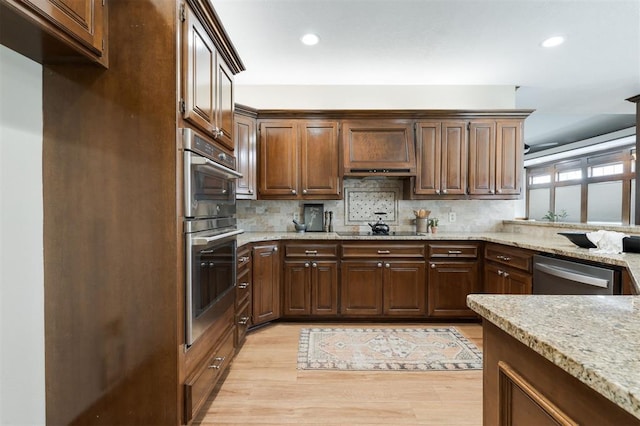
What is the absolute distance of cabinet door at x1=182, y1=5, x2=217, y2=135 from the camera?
147 cm

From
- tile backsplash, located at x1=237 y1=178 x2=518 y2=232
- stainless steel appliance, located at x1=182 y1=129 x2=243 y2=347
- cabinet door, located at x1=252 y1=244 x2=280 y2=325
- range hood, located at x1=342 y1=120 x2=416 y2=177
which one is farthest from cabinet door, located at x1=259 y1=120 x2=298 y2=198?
stainless steel appliance, located at x1=182 y1=129 x2=243 y2=347

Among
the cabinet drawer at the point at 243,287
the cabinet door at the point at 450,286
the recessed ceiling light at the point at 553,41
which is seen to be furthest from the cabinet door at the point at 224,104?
the recessed ceiling light at the point at 553,41

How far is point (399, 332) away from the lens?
2.93 meters

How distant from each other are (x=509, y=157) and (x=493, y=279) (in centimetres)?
145

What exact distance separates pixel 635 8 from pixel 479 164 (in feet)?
5.34

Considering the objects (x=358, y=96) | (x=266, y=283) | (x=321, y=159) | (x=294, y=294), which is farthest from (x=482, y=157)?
(x=266, y=283)

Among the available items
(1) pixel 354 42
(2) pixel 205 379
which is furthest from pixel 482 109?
(2) pixel 205 379

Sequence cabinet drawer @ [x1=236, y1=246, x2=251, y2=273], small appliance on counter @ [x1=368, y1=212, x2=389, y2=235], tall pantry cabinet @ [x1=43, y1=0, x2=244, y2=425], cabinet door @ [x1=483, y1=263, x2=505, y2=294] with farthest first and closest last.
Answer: small appliance on counter @ [x1=368, y1=212, x2=389, y2=235], cabinet door @ [x1=483, y1=263, x2=505, y2=294], cabinet drawer @ [x1=236, y1=246, x2=251, y2=273], tall pantry cabinet @ [x1=43, y1=0, x2=244, y2=425]

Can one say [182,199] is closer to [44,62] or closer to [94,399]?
[44,62]

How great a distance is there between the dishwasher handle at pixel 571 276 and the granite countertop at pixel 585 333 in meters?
1.21

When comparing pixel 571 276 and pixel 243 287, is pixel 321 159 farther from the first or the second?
pixel 571 276

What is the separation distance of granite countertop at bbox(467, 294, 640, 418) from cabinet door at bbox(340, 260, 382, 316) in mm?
2209

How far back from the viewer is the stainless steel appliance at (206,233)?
1.47 metres

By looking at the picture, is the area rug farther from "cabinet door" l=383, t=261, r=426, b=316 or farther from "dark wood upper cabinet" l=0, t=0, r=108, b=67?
"dark wood upper cabinet" l=0, t=0, r=108, b=67
